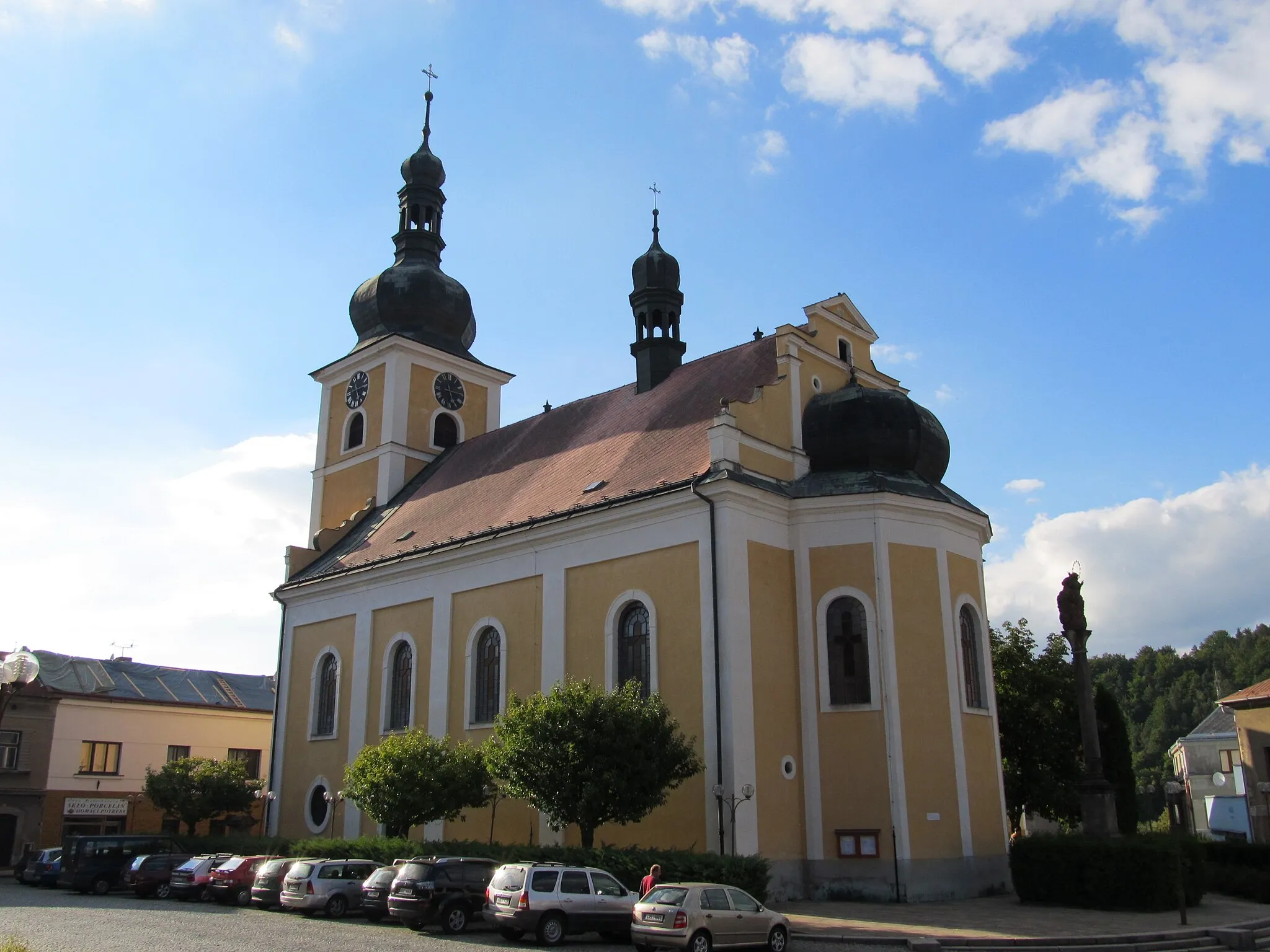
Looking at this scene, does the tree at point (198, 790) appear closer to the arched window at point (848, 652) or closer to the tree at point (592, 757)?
the tree at point (592, 757)

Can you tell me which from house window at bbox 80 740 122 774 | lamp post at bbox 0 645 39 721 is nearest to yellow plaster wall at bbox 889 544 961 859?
lamp post at bbox 0 645 39 721

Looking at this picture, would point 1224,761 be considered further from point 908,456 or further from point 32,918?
point 32,918

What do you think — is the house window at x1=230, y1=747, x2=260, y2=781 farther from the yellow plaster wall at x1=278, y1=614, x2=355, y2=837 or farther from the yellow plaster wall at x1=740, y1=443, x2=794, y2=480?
the yellow plaster wall at x1=740, y1=443, x2=794, y2=480

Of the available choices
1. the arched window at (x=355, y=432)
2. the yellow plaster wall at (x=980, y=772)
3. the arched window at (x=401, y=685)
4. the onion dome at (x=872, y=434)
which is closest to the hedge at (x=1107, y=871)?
the yellow plaster wall at (x=980, y=772)

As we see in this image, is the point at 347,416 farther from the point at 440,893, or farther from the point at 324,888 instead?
the point at 440,893

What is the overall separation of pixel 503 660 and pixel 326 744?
27.6 feet

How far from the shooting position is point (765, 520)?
2392 cm

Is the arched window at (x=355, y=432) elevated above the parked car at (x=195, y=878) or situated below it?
above

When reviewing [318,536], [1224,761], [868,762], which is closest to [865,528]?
[868,762]

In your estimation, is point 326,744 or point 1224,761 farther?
point 1224,761

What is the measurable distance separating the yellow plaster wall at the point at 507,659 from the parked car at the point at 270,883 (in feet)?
17.0

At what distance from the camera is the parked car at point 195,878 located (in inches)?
971

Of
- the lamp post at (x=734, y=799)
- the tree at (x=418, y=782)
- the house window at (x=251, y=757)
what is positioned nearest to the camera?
the lamp post at (x=734, y=799)

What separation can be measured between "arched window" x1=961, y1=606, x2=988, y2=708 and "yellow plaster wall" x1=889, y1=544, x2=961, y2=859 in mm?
1118
